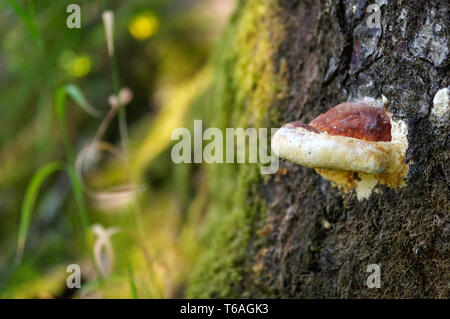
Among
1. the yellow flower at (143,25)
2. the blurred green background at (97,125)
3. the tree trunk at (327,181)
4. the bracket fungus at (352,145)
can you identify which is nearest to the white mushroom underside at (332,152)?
the bracket fungus at (352,145)

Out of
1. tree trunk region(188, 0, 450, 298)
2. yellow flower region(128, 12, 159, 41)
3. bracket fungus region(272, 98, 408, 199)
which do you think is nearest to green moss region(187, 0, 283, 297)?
tree trunk region(188, 0, 450, 298)

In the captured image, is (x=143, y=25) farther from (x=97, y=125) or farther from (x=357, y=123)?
(x=357, y=123)

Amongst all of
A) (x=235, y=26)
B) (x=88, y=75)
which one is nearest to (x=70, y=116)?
(x=88, y=75)

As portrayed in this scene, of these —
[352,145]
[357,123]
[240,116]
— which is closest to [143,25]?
[240,116]

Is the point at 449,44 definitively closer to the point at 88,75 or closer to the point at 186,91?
the point at 186,91

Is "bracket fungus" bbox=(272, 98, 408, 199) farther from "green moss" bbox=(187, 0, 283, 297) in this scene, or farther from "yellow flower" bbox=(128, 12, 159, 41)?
"yellow flower" bbox=(128, 12, 159, 41)

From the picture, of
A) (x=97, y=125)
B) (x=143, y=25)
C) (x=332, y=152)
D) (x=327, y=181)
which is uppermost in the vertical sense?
(x=143, y=25)

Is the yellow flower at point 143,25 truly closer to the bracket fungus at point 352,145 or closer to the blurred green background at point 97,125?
the blurred green background at point 97,125
